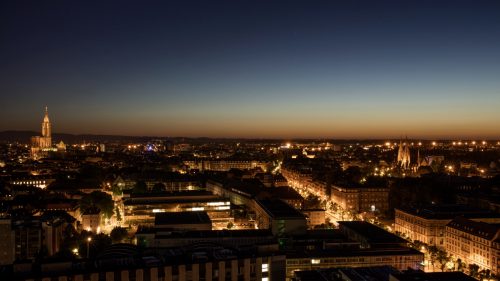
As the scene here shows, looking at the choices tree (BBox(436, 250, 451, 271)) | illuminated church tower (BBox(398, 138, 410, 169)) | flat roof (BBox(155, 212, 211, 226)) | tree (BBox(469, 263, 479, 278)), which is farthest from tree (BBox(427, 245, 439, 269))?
illuminated church tower (BBox(398, 138, 410, 169))

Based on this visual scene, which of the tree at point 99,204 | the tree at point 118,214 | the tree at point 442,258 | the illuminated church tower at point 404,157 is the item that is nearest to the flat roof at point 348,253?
the tree at point 442,258

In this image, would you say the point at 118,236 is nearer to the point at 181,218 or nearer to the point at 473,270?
the point at 181,218

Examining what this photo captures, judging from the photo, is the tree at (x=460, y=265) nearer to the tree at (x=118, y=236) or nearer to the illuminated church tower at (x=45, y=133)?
the tree at (x=118, y=236)

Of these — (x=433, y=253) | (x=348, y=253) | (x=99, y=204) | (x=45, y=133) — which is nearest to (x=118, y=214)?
(x=99, y=204)

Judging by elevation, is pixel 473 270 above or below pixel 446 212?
below

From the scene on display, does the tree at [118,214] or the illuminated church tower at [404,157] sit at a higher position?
the illuminated church tower at [404,157]

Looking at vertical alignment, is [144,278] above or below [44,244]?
above

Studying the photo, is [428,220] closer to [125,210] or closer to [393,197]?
[393,197]

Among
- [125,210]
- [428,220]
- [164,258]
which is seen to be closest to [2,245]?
[125,210]

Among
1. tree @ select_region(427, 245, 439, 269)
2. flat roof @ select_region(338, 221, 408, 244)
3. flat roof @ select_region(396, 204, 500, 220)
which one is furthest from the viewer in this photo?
flat roof @ select_region(396, 204, 500, 220)

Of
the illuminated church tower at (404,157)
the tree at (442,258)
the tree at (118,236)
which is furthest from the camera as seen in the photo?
the illuminated church tower at (404,157)

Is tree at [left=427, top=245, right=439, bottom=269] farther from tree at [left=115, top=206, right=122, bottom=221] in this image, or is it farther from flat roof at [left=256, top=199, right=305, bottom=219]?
tree at [left=115, top=206, right=122, bottom=221]
